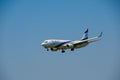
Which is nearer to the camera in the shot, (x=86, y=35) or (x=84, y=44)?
(x=84, y=44)

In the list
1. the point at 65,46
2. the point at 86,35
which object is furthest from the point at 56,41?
the point at 86,35

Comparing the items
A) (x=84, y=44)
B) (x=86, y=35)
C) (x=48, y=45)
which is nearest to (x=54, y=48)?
(x=48, y=45)

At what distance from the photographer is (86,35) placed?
439 feet

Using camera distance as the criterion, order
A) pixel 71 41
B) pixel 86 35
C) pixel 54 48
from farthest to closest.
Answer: pixel 86 35 → pixel 71 41 → pixel 54 48

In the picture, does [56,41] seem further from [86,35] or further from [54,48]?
[86,35]

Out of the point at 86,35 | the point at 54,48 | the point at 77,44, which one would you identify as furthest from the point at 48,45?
the point at 86,35

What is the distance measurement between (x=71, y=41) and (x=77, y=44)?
5.01 metres

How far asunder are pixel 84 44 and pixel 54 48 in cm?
1151

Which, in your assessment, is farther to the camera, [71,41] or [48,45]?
[71,41]

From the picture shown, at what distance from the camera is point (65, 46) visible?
106375mm

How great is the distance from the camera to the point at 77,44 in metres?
107

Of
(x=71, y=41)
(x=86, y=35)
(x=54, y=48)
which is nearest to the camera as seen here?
(x=54, y=48)

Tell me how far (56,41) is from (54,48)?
5.82 m

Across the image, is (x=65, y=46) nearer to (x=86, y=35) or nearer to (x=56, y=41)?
(x=56, y=41)
